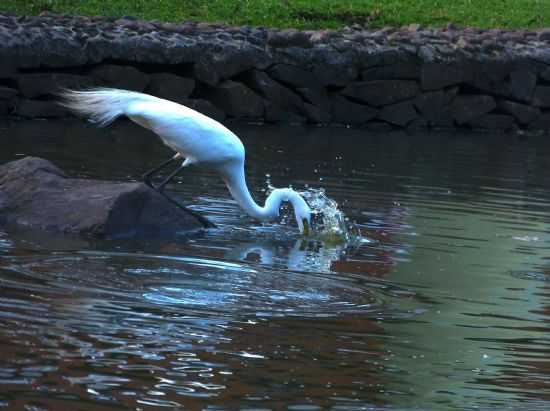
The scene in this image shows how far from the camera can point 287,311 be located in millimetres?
7676

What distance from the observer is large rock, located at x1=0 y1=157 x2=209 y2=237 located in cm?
1013

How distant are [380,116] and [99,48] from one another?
4943 millimetres

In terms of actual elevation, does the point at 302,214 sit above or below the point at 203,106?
below

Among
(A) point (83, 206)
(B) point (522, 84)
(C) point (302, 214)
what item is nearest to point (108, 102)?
(A) point (83, 206)

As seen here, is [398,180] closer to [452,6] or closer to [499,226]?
[499,226]

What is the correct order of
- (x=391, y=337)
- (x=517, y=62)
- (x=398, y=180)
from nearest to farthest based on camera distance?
1. (x=391, y=337)
2. (x=398, y=180)
3. (x=517, y=62)

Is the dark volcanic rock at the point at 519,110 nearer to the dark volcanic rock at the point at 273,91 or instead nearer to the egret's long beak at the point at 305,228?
the dark volcanic rock at the point at 273,91

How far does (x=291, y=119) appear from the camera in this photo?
830 inches

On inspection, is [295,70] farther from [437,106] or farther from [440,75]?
[437,106]

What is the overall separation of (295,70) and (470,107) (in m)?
3.31

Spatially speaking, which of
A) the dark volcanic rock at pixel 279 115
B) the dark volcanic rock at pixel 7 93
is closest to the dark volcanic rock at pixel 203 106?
the dark volcanic rock at pixel 279 115

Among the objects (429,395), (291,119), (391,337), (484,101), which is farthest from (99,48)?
(429,395)

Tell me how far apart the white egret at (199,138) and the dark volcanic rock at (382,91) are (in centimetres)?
→ 1052

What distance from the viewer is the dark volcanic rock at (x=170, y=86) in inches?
778
